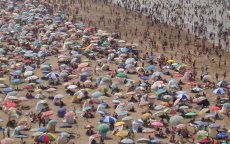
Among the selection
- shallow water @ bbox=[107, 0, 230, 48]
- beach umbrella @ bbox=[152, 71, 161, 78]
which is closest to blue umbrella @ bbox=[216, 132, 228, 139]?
beach umbrella @ bbox=[152, 71, 161, 78]

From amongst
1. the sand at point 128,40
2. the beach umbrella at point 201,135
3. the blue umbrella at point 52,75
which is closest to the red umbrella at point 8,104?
the sand at point 128,40

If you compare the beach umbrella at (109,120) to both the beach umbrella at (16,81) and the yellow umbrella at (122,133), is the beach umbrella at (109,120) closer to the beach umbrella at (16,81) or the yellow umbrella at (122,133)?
the yellow umbrella at (122,133)

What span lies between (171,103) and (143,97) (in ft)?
6.66

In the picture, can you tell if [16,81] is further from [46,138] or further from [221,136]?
[221,136]

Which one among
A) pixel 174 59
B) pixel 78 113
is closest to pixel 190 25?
pixel 174 59

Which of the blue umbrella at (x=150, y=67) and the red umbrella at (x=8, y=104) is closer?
the red umbrella at (x=8, y=104)

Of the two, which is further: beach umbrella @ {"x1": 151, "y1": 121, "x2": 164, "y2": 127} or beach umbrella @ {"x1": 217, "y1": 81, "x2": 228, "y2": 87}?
beach umbrella @ {"x1": 217, "y1": 81, "x2": 228, "y2": 87}

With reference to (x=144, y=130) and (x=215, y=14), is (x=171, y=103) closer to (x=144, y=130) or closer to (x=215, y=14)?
(x=144, y=130)

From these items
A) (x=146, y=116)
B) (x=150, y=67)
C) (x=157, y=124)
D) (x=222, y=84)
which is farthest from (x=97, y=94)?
(x=222, y=84)

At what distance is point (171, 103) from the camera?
98.2 ft

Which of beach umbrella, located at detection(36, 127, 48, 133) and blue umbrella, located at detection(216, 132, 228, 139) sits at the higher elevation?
blue umbrella, located at detection(216, 132, 228, 139)

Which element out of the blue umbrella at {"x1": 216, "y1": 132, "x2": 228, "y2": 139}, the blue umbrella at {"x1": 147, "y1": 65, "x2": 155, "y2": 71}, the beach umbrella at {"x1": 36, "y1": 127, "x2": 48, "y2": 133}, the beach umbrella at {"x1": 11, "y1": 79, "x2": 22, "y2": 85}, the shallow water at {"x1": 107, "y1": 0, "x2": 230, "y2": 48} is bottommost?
the beach umbrella at {"x1": 36, "y1": 127, "x2": 48, "y2": 133}

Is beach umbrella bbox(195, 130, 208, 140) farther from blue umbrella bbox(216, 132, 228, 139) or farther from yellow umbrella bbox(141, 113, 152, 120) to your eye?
yellow umbrella bbox(141, 113, 152, 120)

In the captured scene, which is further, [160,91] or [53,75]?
[53,75]
